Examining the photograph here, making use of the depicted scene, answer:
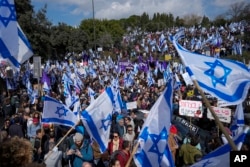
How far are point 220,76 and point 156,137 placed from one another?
117 cm

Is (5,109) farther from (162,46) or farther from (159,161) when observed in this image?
(162,46)

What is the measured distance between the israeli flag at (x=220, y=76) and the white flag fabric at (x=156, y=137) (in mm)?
441

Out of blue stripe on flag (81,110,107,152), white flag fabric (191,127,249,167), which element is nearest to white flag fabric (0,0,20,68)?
blue stripe on flag (81,110,107,152)

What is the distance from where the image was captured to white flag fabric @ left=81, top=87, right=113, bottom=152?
716 cm

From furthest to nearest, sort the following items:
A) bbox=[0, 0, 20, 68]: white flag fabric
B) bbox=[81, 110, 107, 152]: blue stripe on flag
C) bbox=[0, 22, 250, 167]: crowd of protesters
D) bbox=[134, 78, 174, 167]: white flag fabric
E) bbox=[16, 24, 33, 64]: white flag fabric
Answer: bbox=[81, 110, 107, 152]: blue stripe on flag
bbox=[16, 24, 33, 64]: white flag fabric
bbox=[0, 0, 20, 68]: white flag fabric
bbox=[134, 78, 174, 167]: white flag fabric
bbox=[0, 22, 250, 167]: crowd of protesters

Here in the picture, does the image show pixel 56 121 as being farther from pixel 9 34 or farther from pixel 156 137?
pixel 156 137

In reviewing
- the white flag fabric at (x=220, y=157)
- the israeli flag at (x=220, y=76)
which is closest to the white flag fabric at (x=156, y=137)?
the israeli flag at (x=220, y=76)

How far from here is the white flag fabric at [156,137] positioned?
217 inches

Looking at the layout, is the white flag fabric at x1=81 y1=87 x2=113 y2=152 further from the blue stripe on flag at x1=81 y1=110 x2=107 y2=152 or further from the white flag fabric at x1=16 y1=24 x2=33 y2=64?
the white flag fabric at x1=16 y1=24 x2=33 y2=64

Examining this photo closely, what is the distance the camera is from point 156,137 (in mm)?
5551

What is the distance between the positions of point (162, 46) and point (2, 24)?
115 feet

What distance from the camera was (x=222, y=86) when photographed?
17.6ft

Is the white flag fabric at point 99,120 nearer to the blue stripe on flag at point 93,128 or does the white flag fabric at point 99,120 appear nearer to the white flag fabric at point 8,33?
the blue stripe on flag at point 93,128

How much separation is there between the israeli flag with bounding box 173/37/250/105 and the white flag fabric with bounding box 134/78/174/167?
0.44 meters
